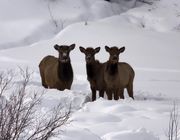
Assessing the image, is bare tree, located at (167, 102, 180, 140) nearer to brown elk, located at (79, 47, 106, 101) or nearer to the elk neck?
brown elk, located at (79, 47, 106, 101)

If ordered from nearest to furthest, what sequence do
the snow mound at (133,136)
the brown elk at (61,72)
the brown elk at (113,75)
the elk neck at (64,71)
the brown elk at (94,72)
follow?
the snow mound at (133,136)
the brown elk at (113,75)
the brown elk at (94,72)
the brown elk at (61,72)
the elk neck at (64,71)

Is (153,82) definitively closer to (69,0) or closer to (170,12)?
(170,12)

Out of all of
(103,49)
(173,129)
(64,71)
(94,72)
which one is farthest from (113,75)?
(103,49)

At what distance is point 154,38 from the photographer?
27.3 m

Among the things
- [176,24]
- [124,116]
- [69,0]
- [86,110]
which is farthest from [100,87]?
[69,0]

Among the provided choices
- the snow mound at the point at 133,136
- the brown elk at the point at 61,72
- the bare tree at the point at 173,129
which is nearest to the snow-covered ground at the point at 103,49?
the snow mound at the point at 133,136

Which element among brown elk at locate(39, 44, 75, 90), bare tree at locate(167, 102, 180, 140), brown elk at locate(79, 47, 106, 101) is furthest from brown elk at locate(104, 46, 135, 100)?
bare tree at locate(167, 102, 180, 140)

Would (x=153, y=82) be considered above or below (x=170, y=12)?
below

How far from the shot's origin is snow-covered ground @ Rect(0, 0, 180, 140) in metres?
9.75

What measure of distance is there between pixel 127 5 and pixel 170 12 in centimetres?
336

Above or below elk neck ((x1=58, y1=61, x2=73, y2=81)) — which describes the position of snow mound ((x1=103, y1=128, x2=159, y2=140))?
below

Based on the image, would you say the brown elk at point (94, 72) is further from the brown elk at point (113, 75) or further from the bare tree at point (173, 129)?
the bare tree at point (173, 129)

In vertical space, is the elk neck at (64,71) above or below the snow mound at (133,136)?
above

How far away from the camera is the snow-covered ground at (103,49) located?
32.0 ft
